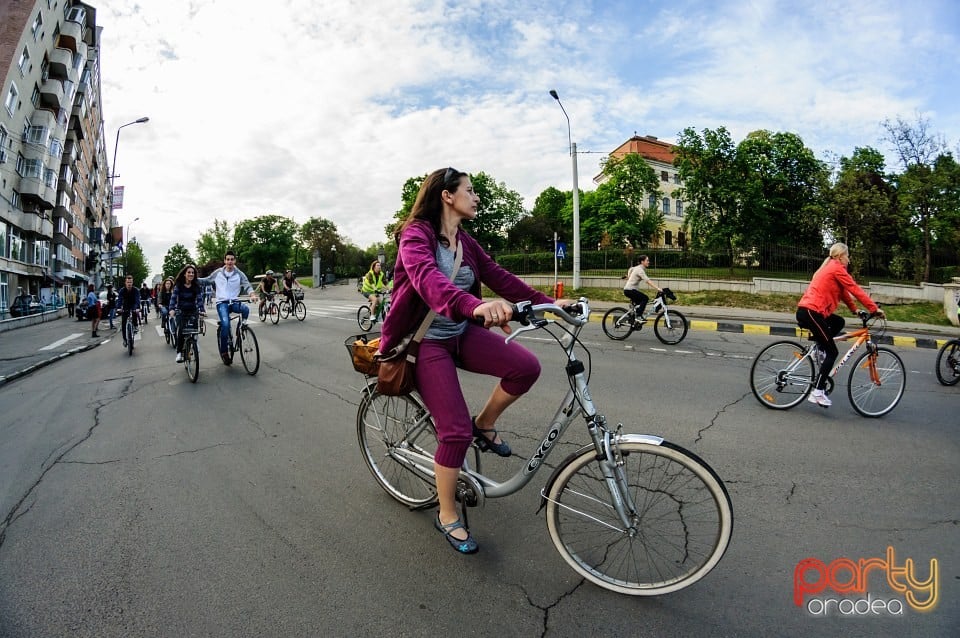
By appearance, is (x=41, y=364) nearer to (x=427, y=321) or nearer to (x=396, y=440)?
(x=396, y=440)

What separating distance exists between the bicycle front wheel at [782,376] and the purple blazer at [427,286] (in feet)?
13.1

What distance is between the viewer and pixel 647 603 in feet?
7.30

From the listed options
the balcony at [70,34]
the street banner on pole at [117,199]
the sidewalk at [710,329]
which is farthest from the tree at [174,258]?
the sidewalk at [710,329]

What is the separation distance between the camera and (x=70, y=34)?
128 feet

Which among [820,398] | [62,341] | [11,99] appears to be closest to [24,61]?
[11,99]

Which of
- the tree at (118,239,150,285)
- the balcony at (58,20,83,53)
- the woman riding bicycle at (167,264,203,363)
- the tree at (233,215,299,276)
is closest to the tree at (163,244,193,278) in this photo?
the tree at (118,239,150,285)

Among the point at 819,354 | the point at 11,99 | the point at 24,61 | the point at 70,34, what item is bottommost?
the point at 819,354

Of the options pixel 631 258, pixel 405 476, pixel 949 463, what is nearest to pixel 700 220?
pixel 631 258

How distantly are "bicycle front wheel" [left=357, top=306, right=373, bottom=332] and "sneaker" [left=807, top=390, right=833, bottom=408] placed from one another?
10.8 m

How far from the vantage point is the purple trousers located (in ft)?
8.09

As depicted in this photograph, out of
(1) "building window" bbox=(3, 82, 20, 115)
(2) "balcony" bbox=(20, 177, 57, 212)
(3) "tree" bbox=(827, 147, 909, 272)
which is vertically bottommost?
(3) "tree" bbox=(827, 147, 909, 272)

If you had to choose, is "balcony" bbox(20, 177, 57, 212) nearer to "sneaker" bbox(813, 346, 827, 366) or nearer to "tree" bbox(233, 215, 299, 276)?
"sneaker" bbox(813, 346, 827, 366)

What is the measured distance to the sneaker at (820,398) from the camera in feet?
17.3

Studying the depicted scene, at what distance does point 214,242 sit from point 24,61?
69.1 meters
